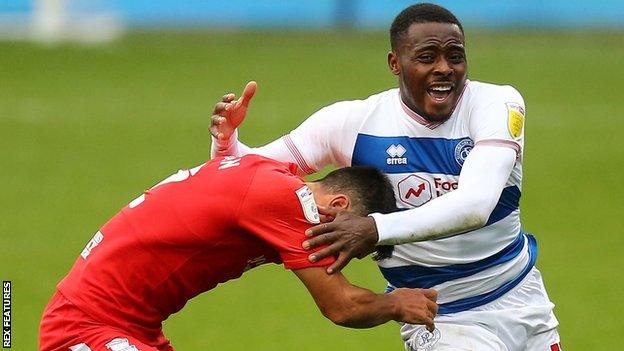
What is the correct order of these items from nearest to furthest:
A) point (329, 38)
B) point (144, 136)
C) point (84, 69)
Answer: point (144, 136), point (84, 69), point (329, 38)

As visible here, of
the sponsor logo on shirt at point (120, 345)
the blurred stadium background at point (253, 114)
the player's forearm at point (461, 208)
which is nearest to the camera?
the sponsor logo on shirt at point (120, 345)

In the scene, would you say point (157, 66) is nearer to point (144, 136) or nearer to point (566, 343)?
point (144, 136)

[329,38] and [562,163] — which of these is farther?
[329,38]

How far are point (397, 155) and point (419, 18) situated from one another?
786mm

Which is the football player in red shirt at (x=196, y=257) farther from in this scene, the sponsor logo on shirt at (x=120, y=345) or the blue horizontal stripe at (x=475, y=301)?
the blue horizontal stripe at (x=475, y=301)

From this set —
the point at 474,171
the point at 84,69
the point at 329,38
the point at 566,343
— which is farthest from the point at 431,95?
the point at 329,38

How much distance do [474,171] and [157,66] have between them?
70.9 feet

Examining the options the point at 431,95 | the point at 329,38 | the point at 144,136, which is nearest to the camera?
the point at 431,95

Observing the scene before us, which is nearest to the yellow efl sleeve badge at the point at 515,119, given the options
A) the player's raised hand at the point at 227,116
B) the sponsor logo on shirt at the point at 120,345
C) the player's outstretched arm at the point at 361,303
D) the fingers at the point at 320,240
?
the player's outstretched arm at the point at 361,303

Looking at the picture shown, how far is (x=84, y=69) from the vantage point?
28.3 meters

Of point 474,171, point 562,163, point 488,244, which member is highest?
point 474,171

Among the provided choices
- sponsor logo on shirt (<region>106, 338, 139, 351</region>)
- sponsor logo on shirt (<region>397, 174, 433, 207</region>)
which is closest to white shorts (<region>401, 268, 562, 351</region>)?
sponsor logo on shirt (<region>397, 174, 433, 207</region>)

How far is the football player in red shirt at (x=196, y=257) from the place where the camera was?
23.3 feet

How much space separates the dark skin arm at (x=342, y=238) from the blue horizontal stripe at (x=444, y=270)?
115 centimetres
